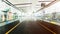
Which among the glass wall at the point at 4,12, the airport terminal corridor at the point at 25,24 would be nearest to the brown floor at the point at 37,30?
the airport terminal corridor at the point at 25,24

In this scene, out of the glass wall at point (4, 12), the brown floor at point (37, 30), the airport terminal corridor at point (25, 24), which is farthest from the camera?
the glass wall at point (4, 12)

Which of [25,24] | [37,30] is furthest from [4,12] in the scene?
[25,24]

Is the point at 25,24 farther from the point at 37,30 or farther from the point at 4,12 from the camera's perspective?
the point at 37,30

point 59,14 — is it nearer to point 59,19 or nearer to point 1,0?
point 59,19

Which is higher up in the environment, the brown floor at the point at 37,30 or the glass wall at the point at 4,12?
the glass wall at the point at 4,12

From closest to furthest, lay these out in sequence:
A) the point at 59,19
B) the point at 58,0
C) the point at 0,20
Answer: the point at 0,20
the point at 58,0
the point at 59,19

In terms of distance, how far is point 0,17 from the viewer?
12578 millimetres

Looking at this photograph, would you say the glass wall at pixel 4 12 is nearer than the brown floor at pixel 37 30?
No

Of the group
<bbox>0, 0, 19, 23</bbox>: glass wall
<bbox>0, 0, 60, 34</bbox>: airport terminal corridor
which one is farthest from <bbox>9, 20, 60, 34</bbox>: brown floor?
<bbox>0, 0, 19, 23</bbox>: glass wall

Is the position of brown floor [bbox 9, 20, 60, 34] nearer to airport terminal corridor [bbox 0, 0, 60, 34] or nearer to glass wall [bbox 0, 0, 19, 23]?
airport terminal corridor [bbox 0, 0, 60, 34]

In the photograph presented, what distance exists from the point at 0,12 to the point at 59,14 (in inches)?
343

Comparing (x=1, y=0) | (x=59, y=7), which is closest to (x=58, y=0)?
(x=59, y=7)

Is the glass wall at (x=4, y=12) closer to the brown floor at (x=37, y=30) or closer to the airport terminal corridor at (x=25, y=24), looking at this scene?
the airport terminal corridor at (x=25, y=24)

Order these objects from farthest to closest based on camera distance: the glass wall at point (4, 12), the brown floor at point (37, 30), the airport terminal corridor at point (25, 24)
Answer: the glass wall at point (4, 12)
the airport terminal corridor at point (25, 24)
the brown floor at point (37, 30)
